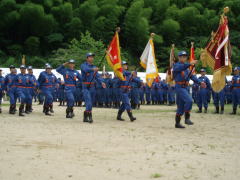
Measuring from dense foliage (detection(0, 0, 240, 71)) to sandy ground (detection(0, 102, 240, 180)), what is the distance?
109 ft

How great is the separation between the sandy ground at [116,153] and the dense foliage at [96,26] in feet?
109

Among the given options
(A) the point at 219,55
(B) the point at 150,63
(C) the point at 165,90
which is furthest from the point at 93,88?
(C) the point at 165,90

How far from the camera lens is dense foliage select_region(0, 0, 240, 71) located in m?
47.7

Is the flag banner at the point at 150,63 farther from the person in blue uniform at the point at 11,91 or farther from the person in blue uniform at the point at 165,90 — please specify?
the person in blue uniform at the point at 165,90

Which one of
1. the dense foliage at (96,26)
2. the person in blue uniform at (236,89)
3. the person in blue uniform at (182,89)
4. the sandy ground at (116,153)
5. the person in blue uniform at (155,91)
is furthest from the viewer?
the dense foliage at (96,26)

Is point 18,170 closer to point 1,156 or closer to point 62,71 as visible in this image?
point 1,156

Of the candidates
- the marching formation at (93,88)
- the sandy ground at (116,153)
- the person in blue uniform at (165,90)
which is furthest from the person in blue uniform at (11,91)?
the person in blue uniform at (165,90)

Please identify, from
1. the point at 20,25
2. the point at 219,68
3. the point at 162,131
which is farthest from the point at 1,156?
the point at 20,25

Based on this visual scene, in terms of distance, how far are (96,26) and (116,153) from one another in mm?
45312

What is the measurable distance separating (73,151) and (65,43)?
45.2 metres

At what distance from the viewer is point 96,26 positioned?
170ft

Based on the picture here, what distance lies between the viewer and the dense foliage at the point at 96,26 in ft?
157

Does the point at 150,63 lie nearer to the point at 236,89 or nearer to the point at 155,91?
the point at 236,89

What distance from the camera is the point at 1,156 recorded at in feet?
23.1
